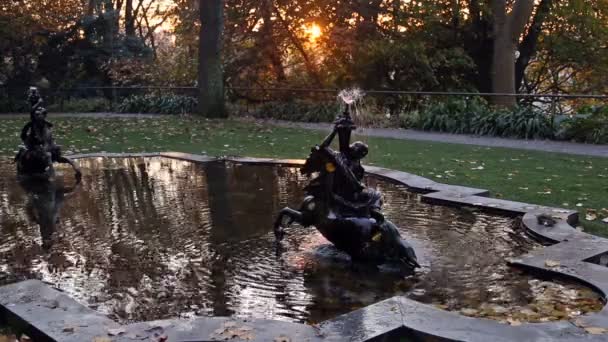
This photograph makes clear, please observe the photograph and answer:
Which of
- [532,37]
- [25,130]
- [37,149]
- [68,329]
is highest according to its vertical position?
[532,37]

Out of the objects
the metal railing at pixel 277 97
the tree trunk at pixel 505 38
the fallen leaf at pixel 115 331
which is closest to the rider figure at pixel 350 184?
the fallen leaf at pixel 115 331

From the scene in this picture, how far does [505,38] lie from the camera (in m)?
21.3

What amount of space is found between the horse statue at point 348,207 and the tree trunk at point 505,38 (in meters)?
16.2

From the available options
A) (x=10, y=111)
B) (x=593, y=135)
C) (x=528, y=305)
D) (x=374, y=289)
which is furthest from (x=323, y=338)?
(x=10, y=111)

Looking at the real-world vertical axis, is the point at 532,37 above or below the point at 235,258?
above

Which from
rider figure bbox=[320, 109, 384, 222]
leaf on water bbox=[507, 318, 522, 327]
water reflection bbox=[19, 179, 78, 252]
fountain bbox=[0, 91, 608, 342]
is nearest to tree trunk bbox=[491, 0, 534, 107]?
fountain bbox=[0, 91, 608, 342]

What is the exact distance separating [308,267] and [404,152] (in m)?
8.25

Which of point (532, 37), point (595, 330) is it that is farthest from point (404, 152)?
point (532, 37)

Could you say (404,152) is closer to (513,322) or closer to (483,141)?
(483,141)

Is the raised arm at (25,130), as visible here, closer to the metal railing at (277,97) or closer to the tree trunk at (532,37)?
the metal railing at (277,97)

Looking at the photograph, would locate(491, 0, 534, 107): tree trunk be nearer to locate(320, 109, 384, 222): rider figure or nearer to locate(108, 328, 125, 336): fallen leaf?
locate(320, 109, 384, 222): rider figure

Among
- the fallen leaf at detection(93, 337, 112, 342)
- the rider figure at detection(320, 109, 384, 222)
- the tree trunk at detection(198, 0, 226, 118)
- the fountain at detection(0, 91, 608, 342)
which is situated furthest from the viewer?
the tree trunk at detection(198, 0, 226, 118)

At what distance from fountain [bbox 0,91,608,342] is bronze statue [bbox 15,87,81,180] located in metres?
1.73

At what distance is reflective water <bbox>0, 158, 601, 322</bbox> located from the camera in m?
4.71
